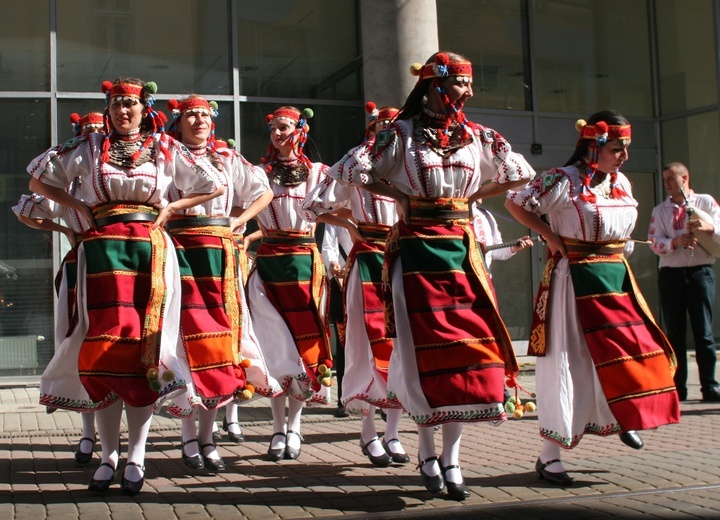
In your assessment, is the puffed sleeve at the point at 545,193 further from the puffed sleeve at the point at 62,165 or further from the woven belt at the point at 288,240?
the puffed sleeve at the point at 62,165

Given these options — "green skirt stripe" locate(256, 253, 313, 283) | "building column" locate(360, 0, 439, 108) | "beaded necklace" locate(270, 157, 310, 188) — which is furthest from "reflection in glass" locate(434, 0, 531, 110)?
"green skirt stripe" locate(256, 253, 313, 283)

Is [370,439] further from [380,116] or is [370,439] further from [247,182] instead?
[380,116]

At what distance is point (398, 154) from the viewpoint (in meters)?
5.69

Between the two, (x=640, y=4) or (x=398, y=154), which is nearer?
(x=398, y=154)

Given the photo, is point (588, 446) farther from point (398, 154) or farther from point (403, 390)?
point (398, 154)

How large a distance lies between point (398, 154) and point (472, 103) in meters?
8.80

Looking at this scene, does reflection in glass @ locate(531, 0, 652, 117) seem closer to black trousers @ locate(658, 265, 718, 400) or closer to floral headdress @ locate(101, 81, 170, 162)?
black trousers @ locate(658, 265, 718, 400)

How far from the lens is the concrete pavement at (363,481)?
17.0 ft

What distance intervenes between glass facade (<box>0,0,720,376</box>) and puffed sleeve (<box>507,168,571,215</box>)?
276 inches

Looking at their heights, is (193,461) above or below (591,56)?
below

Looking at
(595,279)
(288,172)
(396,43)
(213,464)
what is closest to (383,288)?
(595,279)

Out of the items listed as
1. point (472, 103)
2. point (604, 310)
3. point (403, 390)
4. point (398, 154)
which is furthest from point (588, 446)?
point (472, 103)

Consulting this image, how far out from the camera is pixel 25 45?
12492mm

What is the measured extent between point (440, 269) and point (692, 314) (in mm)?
5078
